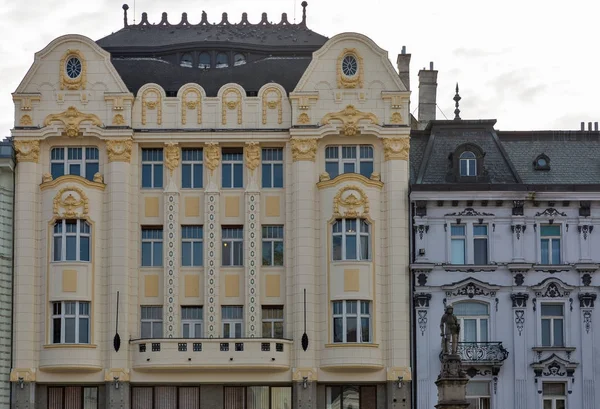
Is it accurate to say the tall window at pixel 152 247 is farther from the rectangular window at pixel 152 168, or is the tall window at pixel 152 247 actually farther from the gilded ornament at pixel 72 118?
the gilded ornament at pixel 72 118

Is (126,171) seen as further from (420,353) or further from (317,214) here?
(420,353)

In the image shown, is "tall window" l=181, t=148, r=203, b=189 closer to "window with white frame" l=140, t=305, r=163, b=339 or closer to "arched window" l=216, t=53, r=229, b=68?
"arched window" l=216, t=53, r=229, b=68

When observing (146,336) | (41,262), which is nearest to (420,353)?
(146,336)

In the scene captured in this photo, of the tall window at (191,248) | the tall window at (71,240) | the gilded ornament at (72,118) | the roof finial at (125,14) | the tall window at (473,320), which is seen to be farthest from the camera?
the roof finial at (125,14)

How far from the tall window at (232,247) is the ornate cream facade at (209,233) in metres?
0.19

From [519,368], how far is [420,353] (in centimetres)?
517

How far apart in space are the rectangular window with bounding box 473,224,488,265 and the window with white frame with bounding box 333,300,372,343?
21.1ft

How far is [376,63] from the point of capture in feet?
291

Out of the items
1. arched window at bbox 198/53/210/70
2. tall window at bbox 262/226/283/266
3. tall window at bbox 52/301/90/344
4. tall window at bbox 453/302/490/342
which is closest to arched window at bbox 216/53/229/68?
arched window at bbox 198/53/210/70

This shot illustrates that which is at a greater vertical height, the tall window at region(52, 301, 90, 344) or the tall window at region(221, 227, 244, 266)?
the tall window at region(221, 227, 244, 266)

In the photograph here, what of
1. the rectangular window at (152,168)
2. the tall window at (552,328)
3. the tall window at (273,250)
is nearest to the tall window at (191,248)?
the rectangular window at (152,168)

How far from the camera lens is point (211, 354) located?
85.5 m

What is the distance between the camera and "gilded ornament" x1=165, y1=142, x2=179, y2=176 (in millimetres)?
87725

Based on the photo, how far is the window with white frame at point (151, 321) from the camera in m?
87.1
